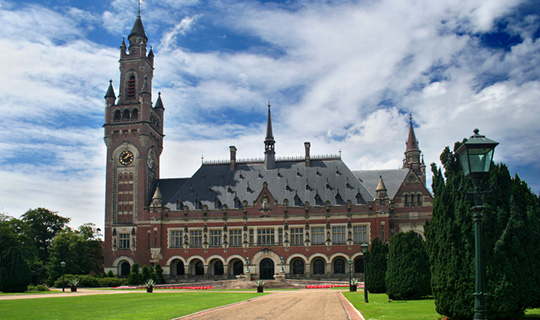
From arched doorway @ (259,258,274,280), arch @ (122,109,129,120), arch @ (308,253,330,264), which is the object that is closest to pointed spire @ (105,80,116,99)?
arch @ (122,109,129,120)

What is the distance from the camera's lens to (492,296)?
17.9 m

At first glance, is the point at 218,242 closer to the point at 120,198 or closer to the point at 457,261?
the point at 120,198

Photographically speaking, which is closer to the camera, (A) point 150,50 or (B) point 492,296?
(B) point 492,296

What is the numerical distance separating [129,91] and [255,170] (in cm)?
2408

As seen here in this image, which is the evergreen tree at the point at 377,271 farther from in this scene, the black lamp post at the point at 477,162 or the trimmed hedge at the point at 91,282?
the trimmed hedge at the point at 91,282

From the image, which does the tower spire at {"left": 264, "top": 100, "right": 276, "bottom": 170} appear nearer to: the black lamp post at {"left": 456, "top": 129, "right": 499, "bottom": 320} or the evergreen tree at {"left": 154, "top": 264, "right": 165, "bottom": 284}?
the evergreen tree at {"left": 154, "top": 264, "right": 165, "bottom": 284}

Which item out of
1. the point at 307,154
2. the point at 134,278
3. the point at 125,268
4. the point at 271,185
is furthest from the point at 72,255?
the point at 307,154

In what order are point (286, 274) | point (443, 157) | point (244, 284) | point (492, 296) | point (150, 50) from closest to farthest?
point (492, 296) → point (443, 157) → point (244, 284) → point (286, 274) → point (150, 50)

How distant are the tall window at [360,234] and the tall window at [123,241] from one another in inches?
1316

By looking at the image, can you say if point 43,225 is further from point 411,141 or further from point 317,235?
point 411,141

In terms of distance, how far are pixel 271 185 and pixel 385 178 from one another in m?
17.3

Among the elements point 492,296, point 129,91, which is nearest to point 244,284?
point 129,91

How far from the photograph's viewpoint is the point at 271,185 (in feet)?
245

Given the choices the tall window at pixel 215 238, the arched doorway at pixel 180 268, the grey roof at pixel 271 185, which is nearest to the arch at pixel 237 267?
the tall window at pixel 215 238
